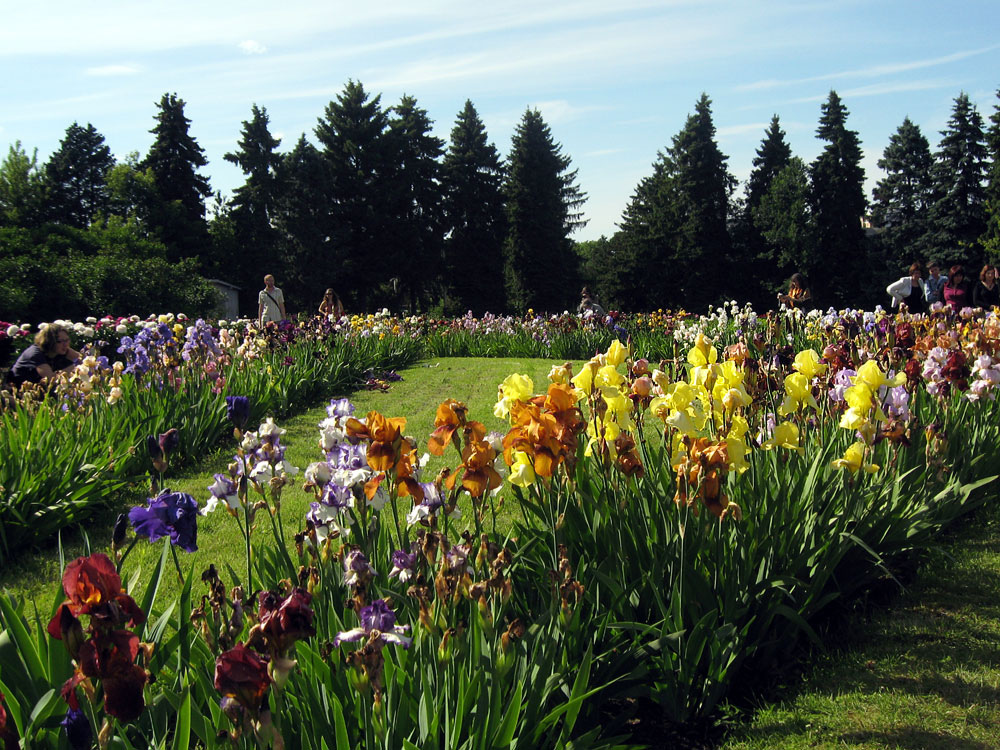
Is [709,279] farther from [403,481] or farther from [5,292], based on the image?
[403,481]

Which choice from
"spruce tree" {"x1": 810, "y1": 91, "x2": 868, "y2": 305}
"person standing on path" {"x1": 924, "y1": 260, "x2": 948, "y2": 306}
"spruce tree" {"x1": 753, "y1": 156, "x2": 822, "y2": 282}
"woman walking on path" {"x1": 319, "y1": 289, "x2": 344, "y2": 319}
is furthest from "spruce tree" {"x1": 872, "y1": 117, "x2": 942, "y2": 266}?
"woman walking on path" {"x1": 319, "y1": 289, "x2": 344, "y2": 319}

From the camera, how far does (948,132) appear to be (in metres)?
39.8

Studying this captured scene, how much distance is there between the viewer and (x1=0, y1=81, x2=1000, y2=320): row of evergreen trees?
39.3m

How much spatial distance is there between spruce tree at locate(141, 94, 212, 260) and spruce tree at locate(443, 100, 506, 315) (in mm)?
13024

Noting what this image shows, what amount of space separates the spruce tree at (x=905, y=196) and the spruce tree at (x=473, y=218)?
69.7ft

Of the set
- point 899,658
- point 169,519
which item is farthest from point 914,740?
point 169,519

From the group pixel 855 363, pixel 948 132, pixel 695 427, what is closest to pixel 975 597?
pixel 695 427

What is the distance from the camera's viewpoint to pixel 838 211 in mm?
41000

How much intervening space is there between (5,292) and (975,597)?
61.2 feet

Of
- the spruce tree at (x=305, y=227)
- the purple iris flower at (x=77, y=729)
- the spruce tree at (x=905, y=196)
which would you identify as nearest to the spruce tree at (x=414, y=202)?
the spruce tree at (x=305, y=227)

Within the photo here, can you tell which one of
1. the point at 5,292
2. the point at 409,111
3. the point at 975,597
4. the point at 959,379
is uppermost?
the point at 409,111

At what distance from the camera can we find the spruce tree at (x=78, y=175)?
44562mm

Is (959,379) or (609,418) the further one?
(959,379)

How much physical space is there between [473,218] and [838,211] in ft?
63.7
